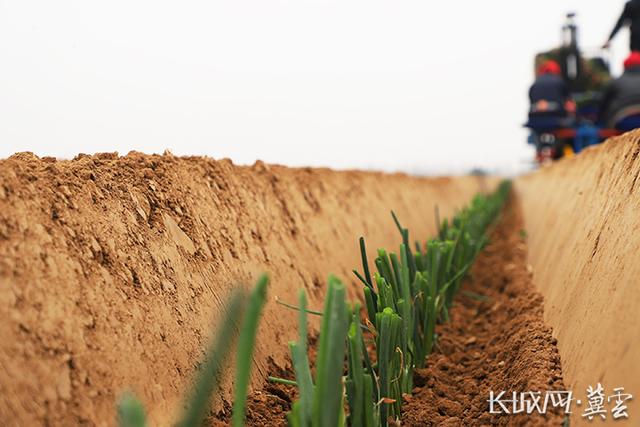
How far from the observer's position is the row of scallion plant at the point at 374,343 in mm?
1007

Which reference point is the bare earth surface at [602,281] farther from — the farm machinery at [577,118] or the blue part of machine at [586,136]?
the blue part of machine at [586,136]

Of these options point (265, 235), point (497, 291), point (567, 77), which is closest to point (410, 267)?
point (265, 235)

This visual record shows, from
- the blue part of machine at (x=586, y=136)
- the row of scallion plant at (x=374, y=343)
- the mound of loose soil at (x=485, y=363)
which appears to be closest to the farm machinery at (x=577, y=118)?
the blue part of machine at (x=586, y=136)

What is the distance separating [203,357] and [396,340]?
472 millimetres

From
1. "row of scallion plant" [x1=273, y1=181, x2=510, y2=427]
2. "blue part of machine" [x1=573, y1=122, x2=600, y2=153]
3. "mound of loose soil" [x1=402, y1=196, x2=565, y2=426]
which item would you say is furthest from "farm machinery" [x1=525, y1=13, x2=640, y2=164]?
"row of scallion plant" [x1=273, y1=181, x2=510, y2=427]

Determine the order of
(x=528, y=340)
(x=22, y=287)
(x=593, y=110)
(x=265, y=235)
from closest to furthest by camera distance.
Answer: (x=22, y=287) → (x=528, y=340) → (x=265, y=235) → (x=593, y=110)

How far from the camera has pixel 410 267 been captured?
78.3 inches

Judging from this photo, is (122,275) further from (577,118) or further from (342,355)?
(577,118)

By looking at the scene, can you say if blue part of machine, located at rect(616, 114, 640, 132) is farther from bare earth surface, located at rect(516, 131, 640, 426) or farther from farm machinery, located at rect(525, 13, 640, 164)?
bare earth surface, located at rect(516, 131, 640, 426)

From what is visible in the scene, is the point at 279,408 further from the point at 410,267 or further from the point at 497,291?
the point at 497,291

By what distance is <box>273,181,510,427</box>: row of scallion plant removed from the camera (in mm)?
1007

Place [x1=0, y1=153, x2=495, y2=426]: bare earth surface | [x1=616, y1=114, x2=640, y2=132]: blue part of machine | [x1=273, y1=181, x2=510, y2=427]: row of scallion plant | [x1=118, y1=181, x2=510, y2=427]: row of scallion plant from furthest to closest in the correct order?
[x1=616, y1=114, x2=640, y2=132]: blue part of machine < [x1=0, y1=153, x2=495, y2=426]: bare earth surface < [x1=273, y1=181, x2=510, y2=427]: row of scallion plant < [x1=118, y1=181, x2=510, y2=427]: row of scallion plant

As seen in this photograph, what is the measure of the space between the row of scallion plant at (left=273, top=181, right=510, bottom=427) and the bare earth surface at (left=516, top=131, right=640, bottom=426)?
394mm

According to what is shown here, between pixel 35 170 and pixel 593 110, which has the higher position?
pixel 593 110
